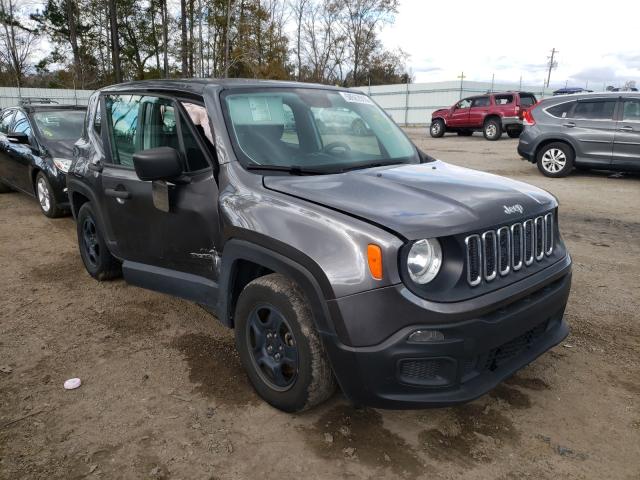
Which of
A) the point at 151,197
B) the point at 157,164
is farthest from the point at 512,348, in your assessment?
the point at 151,197

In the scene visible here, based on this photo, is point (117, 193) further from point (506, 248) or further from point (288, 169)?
point (506, 248)

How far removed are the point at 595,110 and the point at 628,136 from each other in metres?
0.90

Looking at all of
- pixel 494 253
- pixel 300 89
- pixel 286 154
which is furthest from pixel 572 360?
pixel 300 89

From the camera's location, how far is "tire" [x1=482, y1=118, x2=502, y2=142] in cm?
2042

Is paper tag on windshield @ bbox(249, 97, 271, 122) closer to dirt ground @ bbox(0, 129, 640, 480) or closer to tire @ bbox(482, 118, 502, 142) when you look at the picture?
dirt ground @ bbox(0, 129, 640, 480)

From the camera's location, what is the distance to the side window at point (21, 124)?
7.36 metres

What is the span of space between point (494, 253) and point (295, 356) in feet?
3.59

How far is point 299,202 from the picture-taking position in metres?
2.43

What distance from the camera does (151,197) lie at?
3371mm

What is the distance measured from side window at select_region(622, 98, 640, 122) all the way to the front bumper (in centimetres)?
940

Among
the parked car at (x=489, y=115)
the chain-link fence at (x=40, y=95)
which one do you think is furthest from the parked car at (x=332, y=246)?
the chain-link fence at (x=40, y=95)

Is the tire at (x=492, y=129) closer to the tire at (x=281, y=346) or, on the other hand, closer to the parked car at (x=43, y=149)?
the parked car at (x=43, y=149)

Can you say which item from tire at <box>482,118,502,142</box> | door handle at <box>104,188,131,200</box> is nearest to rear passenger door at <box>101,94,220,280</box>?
door handle at <box>104,188,131,200</box>

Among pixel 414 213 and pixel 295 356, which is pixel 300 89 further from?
pixel 295 356
